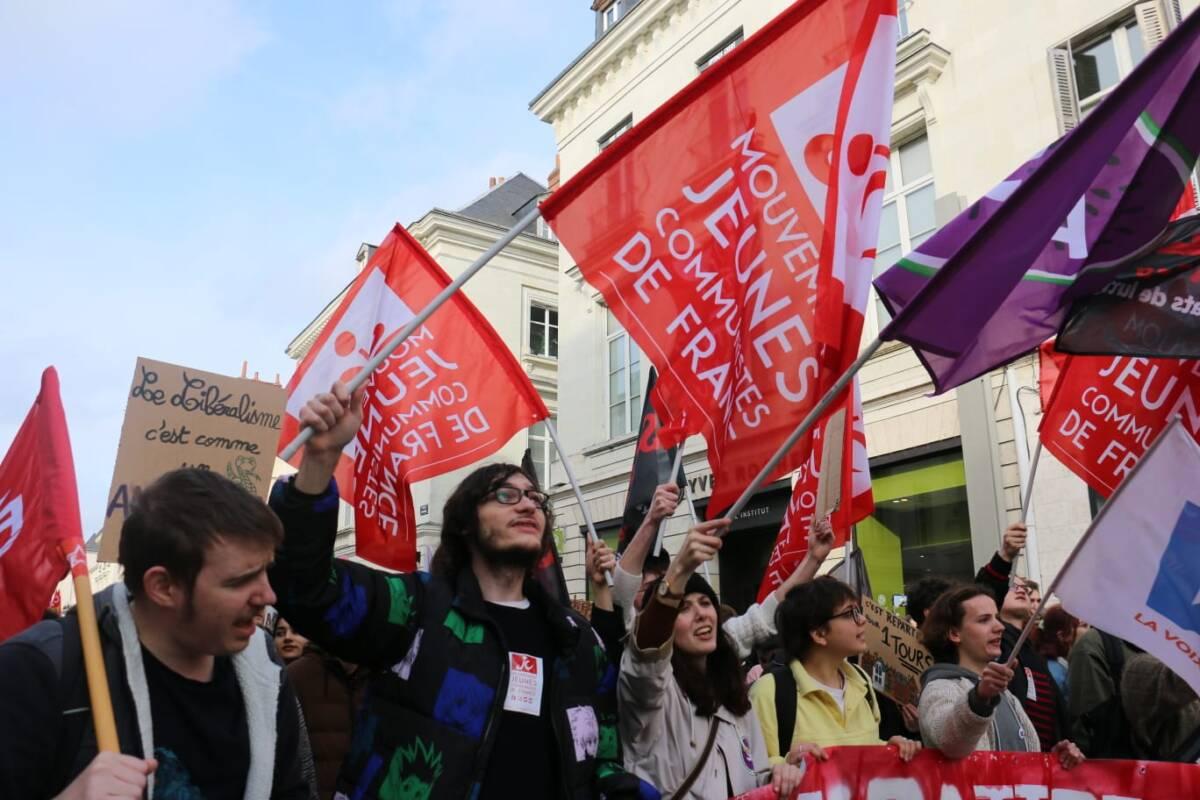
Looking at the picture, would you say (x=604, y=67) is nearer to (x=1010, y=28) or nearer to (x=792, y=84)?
(x=1010, y=28)

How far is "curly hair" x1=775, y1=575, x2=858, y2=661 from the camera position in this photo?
3.68 meters

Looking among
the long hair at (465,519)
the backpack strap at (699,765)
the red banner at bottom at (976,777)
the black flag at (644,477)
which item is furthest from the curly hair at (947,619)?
the black flag at (644,477)

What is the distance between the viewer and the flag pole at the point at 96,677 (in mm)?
1531

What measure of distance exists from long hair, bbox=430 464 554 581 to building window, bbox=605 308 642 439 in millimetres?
13449

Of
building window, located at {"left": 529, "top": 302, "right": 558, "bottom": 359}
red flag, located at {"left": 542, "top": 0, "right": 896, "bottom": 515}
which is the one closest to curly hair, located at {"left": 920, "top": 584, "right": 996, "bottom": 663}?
red flag, located at {"left": 542, "top": 0, "right": 896, "bottom": 515}

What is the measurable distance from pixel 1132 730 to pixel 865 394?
327 inches

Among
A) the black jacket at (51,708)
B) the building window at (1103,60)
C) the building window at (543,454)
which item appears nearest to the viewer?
the black jacket at (51,708)

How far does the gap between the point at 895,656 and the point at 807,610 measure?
3.39ft

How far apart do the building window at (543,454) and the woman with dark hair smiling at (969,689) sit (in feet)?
59.0

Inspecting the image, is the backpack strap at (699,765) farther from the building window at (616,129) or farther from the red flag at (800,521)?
the building window at (616,129)

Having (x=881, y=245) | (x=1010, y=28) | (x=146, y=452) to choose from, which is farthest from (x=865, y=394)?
(x=146, y=452)

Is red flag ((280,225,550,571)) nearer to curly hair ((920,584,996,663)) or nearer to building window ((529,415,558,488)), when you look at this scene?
curly hair ((920,584,996,663))

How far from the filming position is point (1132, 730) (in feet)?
12.2

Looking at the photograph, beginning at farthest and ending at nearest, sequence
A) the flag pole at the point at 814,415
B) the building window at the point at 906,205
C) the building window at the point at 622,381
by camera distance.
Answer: the building window at the point at 622,381, the building window at the point at 906,205, the flag pole at the point at 814,415
